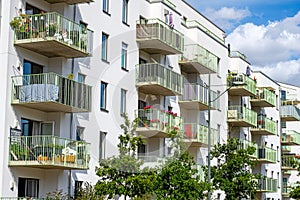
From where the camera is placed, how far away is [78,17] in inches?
1272

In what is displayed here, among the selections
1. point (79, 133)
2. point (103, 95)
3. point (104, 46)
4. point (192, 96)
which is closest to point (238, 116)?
point (192, 96)

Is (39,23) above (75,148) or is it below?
above

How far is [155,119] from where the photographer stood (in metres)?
37.3

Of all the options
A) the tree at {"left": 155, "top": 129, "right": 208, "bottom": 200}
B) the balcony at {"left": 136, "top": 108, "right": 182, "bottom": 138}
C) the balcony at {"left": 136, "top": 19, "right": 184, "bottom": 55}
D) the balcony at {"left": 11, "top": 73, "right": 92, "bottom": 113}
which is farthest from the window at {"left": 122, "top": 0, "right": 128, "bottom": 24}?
the tree at {"left": 155, "top": 129, "right": 208, "bottom": 200}

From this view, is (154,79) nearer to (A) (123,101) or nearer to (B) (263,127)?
(A) (123,101)

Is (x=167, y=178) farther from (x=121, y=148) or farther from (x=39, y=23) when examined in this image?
(x=39, y=23)

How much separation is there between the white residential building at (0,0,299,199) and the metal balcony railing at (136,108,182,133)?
59mm

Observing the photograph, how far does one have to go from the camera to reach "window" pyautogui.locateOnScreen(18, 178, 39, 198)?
28.5 metres

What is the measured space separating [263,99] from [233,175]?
59.8 ft

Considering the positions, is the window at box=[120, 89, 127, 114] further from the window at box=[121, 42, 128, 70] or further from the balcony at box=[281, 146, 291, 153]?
the balcony at box=[281, 146, 291, 153]

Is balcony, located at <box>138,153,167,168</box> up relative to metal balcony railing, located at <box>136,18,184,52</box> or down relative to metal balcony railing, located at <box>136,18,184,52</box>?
down

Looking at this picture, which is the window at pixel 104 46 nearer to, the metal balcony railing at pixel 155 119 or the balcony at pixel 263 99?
the metal balcony railing at pixel 155 119

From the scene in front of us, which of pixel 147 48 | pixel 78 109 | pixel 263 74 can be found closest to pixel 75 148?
pixel 78 109

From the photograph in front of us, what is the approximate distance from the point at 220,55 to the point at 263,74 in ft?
45.7
